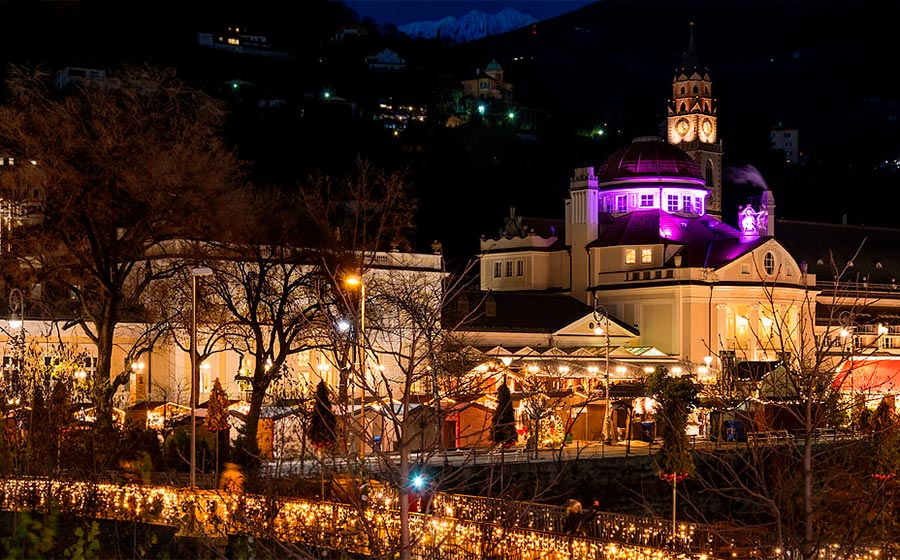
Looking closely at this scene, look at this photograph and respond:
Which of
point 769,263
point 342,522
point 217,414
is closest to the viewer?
point 342,522

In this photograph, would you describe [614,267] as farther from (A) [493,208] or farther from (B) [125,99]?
(A) [493,208]

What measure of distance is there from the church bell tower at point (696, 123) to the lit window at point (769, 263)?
32.0m

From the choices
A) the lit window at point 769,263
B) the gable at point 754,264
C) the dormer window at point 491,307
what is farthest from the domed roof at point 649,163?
the dormer window at point 491,307

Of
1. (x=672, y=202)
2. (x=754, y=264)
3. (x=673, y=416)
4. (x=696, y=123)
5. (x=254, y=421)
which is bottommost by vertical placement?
(x=254, y=421)

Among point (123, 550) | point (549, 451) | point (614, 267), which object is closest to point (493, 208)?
point (614, 267)

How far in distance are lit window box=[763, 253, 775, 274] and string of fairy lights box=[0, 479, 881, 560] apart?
60394 millimetres

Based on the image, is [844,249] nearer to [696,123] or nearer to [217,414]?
[696,123]

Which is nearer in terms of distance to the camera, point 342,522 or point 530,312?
point 342,522

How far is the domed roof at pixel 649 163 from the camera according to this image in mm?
101125

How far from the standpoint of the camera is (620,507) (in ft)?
195

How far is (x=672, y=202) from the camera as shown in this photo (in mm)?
101125

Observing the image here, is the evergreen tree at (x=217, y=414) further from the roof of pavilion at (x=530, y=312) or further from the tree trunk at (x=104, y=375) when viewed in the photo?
the roof of pavilion at (x=530, y=312)

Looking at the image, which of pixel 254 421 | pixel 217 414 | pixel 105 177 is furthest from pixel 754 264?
pixel 105 177

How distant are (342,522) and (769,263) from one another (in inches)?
2603
